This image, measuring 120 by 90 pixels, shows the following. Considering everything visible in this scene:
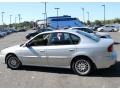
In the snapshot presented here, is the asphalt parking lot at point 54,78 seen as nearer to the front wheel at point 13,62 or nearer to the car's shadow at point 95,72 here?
the car's shadow at point 95,72

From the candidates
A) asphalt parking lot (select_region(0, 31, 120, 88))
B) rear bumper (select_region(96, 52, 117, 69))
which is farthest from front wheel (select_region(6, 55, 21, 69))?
rear bumper (select_region(96, 52, 117, 69))

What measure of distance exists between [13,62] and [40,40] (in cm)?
146

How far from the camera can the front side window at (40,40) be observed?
10545 mm

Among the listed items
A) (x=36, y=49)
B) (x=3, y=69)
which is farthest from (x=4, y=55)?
(x=36, y=49)

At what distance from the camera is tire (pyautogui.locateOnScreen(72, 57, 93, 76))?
31.9 ft

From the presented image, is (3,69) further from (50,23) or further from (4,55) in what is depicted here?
(50,23)

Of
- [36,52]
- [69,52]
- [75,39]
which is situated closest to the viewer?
[69,52]

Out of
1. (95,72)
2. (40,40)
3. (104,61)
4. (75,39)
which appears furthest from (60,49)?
(104,61)

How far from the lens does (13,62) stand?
11.4 m

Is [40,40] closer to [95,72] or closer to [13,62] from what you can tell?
[13,62]

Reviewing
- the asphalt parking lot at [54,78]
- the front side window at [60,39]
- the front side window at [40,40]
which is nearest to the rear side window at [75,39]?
the front side window at [60,39]

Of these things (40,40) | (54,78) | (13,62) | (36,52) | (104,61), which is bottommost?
(54,78)

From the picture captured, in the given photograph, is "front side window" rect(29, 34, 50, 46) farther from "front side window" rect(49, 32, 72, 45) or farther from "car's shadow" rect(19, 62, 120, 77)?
"car's shadow" rect(19, 62, 120, 77)

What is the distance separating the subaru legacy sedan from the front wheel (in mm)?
40
